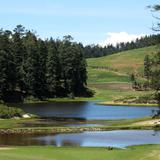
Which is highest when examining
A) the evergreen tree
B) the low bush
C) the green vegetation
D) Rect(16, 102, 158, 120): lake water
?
the evergreen tree

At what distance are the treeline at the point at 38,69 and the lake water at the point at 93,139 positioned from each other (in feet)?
280

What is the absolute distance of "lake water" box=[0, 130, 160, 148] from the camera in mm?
56906

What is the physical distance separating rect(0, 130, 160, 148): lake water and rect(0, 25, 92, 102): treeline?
85299 millimetres

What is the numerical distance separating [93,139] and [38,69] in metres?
108

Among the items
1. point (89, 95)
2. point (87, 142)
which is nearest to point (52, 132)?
point (87, 142)

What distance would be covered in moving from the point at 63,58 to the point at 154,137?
12308cm

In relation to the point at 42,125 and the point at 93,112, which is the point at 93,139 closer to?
the point at 42,125

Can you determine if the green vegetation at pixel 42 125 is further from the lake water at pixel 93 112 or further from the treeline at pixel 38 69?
the treeline at pixel 38 69

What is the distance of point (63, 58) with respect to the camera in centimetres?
18312

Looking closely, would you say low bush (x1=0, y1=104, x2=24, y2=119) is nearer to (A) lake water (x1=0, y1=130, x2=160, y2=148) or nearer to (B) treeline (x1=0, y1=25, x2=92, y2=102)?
(A) lake water (x1=0, y1=130, x2=160, y2=148)

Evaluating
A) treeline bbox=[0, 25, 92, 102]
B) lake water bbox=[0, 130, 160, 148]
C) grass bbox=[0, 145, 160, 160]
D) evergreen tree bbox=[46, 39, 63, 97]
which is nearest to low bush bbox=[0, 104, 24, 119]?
lake water bbox=[0, 130, 160, 148]

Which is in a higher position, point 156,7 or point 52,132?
point 156,7

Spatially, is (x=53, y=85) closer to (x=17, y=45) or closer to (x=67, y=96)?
(x=67, y=96)

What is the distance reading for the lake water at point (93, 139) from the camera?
187 feet
